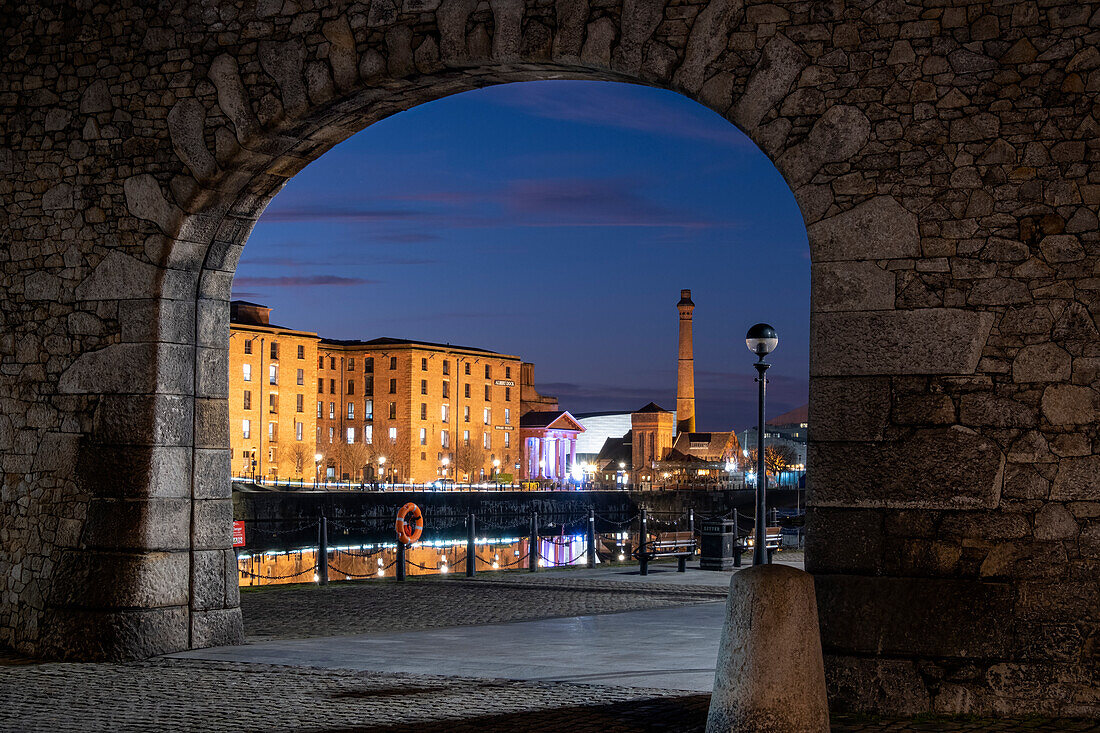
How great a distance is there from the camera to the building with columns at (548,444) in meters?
116

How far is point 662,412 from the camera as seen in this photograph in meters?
115

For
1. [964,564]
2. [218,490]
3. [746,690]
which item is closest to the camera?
[746,690]

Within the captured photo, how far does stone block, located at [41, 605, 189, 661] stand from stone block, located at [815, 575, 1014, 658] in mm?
5057

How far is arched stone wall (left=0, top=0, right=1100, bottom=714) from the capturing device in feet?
24.6

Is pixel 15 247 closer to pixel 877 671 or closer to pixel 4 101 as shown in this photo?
pixel 4 101

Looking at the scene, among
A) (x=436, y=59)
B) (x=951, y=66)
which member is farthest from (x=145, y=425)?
(x=951, y=66)

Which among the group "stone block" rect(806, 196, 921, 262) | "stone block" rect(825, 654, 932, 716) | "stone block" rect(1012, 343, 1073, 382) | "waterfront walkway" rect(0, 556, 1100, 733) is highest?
"stone block" rect(806, 196, 921, 262)

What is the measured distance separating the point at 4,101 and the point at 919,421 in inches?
304

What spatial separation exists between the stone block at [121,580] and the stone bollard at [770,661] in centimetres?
558

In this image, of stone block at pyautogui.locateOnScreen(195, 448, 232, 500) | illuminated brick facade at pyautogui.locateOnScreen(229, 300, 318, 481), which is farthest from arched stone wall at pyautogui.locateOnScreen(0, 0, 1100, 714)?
illuminated brick facade at pyautogui.locateOnScreen(229, 300, 318, 481)

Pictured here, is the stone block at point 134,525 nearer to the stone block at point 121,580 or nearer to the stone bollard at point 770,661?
the stone block at point 121,580

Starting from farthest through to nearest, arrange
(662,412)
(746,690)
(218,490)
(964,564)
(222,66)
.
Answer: (662,412) → (218,490) → (222,66) → (964,564) → (746,690)

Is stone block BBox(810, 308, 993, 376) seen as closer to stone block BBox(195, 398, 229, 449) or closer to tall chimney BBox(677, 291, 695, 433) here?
stone block BBox(195, 398, 229, 449)

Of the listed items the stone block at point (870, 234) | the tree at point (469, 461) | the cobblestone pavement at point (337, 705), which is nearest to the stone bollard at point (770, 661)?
the cobblestone pavement at point (337, 705)
